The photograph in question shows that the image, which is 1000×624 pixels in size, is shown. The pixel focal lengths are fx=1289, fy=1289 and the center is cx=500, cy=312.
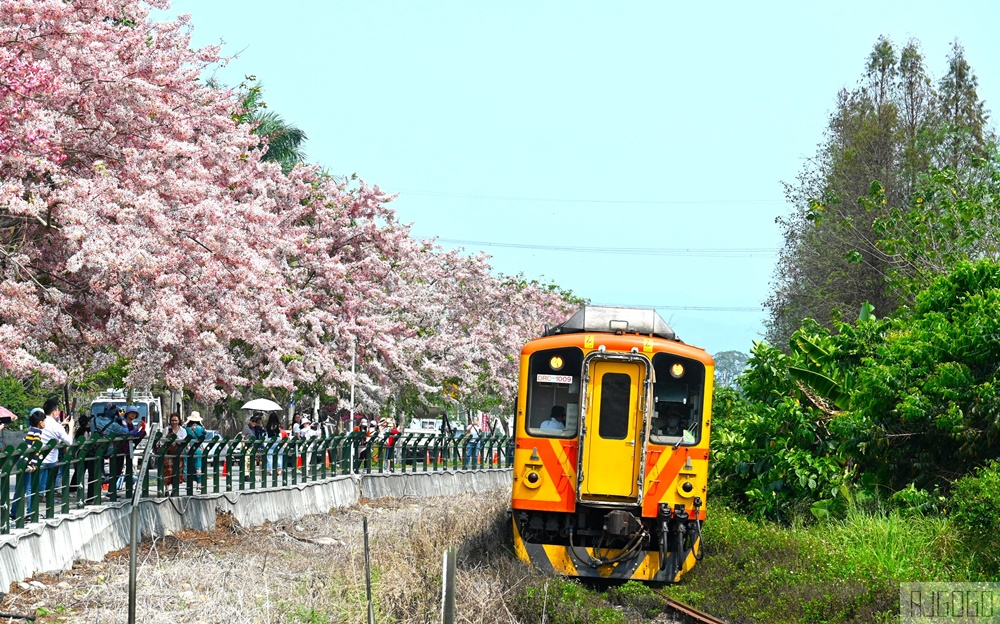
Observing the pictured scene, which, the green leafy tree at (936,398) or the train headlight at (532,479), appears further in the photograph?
the green leafy tree at (936,398)

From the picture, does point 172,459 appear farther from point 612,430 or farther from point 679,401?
point 679,401

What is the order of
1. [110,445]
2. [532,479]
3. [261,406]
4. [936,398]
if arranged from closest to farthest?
[532,479] → [936,398] → [110,445] → [261,406]

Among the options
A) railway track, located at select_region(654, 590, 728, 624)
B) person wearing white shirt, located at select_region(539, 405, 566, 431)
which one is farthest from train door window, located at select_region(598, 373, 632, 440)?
railway track, located at select_region(654, 590, 728, 624)

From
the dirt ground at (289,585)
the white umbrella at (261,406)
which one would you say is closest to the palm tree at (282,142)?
the white umbrella at (261,406)

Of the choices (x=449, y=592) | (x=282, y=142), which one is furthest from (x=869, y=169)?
(x=449, y=592)

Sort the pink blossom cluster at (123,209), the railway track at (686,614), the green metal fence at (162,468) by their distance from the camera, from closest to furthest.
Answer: the railway track at (686,614) < the green metal fence at (162,468) < the pink blossom cluster at (123,209)

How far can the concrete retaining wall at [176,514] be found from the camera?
1413 cm

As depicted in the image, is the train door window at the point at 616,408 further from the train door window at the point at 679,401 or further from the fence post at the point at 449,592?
the fence post at the point at 449,592

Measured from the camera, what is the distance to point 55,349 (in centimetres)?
2075

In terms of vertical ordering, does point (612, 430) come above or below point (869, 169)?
below

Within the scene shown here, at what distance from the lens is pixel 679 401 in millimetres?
14344

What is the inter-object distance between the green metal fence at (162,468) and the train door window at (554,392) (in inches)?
190

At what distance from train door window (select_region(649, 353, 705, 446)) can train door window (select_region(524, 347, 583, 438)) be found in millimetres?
884

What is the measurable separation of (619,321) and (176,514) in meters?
9.16
